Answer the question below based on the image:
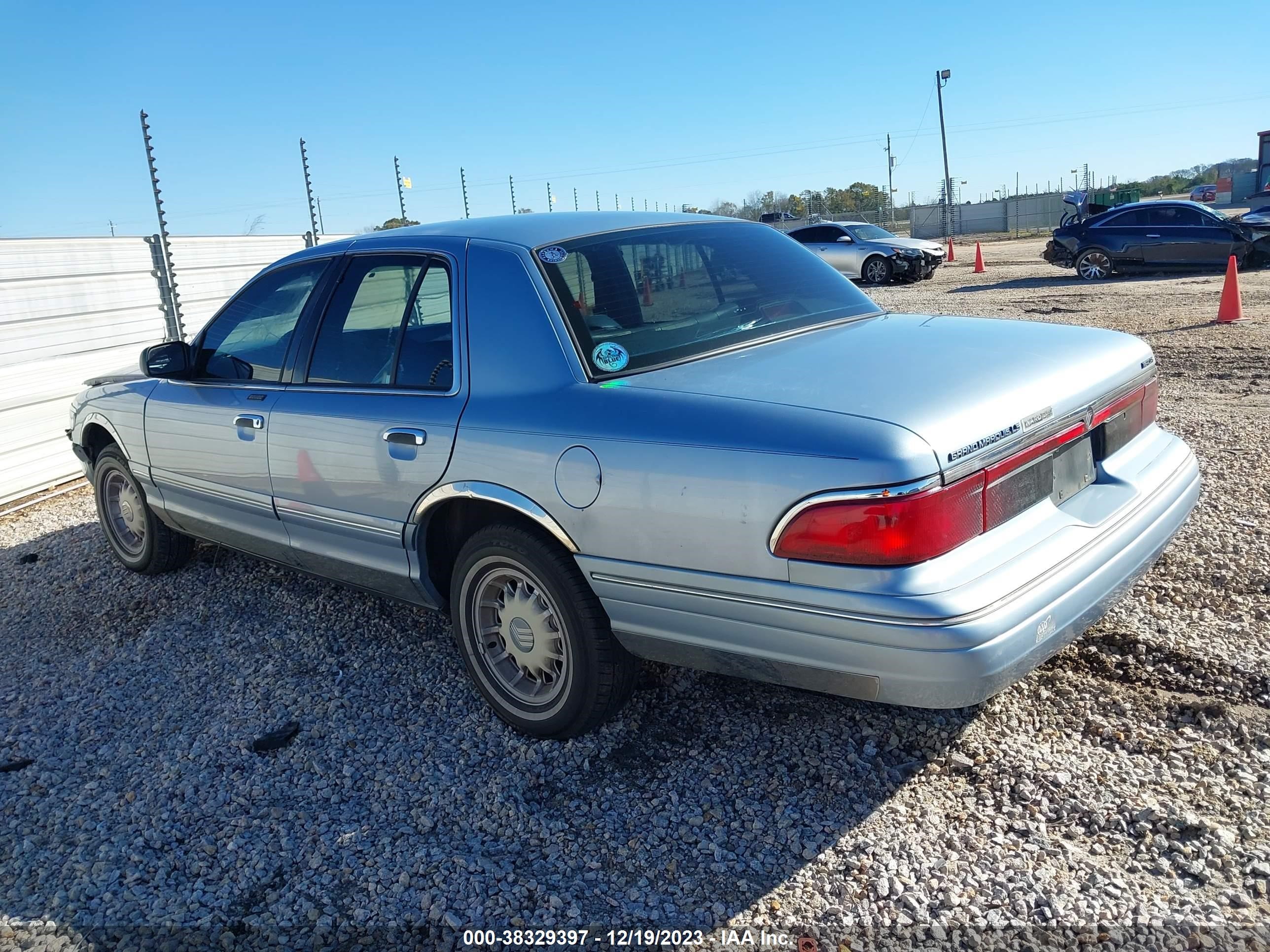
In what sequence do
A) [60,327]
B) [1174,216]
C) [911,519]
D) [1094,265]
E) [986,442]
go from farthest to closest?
[1094,265] → [1174,216] → [60,327] → [986,442] → [911,519]

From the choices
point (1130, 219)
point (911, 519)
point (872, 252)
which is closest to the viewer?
point (911, 519)

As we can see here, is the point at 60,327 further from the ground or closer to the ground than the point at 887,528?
further from the ground

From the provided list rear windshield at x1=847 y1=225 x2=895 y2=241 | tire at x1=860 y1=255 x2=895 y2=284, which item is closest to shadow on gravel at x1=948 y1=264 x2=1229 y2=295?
tire at x1=860 y1=255 x2=895 y2=284

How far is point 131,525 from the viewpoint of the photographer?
547 centimetres

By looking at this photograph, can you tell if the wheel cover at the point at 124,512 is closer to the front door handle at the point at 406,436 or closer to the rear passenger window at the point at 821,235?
the front door handle at the point at 406,436

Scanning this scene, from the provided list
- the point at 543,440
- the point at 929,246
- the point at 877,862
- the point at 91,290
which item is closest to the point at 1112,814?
A: the point at 877,862

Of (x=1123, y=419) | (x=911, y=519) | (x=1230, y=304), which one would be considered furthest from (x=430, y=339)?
(x=1230, y=304)

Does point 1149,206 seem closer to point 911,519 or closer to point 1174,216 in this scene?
point 1174,216

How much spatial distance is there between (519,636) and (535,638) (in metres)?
0.08

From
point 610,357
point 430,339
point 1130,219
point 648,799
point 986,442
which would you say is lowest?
point 648,799

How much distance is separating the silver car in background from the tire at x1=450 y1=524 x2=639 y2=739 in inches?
707

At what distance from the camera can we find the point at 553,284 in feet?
10.8

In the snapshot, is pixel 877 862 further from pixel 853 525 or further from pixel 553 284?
pixel 553 284

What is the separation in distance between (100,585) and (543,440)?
366cm
